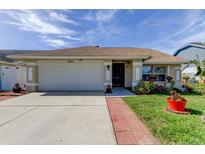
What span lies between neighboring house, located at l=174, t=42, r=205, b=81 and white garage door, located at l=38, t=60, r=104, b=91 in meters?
15.1

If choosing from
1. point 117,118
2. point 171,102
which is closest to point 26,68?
point 117,118

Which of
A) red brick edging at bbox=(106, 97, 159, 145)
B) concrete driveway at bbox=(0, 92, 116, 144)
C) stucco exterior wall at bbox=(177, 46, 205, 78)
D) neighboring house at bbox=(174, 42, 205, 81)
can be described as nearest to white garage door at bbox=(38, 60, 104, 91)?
concrete driveway at bbox=(0, 92, 116, 144)

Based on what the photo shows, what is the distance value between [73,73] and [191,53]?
22342 mm

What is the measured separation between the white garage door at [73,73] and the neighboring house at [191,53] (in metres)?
15.1

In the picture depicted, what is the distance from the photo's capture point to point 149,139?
14.4ft

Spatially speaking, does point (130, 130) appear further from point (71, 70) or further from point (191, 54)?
point (191, 54)

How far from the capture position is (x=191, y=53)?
28938mm

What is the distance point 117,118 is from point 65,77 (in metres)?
9.13

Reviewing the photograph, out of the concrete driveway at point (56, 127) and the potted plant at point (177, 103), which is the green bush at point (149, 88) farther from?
the concrete driveway at point (56, 127)

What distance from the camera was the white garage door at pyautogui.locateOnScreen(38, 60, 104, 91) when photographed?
47.7 feet

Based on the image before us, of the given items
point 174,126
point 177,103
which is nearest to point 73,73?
point 177,103

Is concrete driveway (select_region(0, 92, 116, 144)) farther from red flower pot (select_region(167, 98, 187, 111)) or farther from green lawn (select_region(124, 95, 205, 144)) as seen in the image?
red flower pot (select_region(167, 98, 187, 111))
